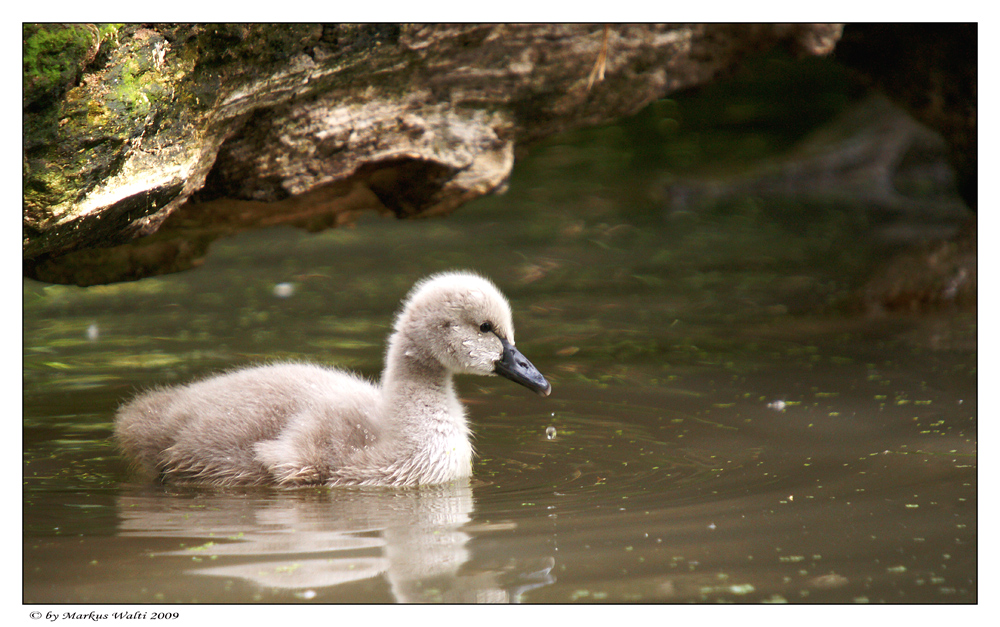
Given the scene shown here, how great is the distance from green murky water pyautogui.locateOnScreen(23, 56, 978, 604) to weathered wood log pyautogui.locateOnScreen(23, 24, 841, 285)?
3.57 ft

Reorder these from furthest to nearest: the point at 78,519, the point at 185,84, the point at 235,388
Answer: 1. the point at 235,388
2. the point at 185,84
3. the point at 78,519

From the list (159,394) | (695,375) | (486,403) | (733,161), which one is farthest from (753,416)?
(733,161)

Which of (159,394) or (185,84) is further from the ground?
(185,84)

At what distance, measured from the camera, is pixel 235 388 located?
506 cm

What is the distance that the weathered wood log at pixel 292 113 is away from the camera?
438 centimetres

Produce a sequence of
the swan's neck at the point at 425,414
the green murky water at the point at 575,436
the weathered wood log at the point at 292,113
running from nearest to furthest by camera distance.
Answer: the green murky water at the point at 575,436
the weathered wood log at the point at 292,113
the swan's neck at the point at 425,414

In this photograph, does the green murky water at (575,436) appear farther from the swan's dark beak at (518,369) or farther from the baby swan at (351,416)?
the swan's dark beak at (518,369)

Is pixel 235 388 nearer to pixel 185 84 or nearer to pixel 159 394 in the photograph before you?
pixel 159 394

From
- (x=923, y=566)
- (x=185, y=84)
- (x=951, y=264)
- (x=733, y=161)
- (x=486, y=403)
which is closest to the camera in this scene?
(x=923, y=566)

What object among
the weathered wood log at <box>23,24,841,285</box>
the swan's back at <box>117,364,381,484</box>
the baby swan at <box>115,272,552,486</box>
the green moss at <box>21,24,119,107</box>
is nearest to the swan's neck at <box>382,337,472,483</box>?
the baby swan at <box>115,272,552,486</box>

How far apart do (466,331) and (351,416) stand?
2.23ft

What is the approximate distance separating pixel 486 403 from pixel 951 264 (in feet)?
14.6

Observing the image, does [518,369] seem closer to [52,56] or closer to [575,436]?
[575,436]

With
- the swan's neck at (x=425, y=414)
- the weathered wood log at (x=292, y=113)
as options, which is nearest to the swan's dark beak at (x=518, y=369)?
the swan's neck at (x=425, y=414)
